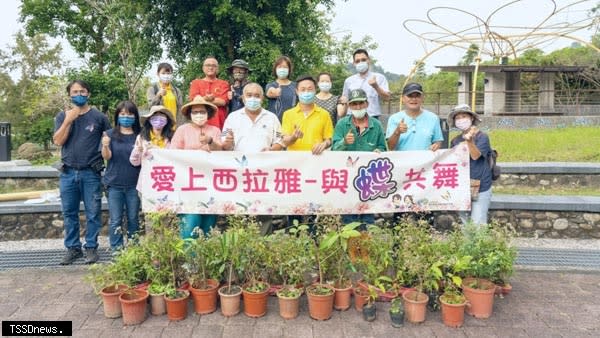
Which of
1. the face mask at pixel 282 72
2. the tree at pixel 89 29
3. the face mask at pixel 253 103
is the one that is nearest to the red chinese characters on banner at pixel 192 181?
the face mask at pixel 253 103

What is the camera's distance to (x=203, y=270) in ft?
12.8

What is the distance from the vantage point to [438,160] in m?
4.86

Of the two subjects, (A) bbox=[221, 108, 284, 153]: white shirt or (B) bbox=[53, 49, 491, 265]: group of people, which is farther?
(A) bbox=[221, 108, 284, 153]: white shirt

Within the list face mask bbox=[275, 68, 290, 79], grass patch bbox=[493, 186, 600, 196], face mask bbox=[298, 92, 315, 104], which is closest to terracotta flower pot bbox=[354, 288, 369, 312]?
face mask bbox=[298, 92, 315, 104]

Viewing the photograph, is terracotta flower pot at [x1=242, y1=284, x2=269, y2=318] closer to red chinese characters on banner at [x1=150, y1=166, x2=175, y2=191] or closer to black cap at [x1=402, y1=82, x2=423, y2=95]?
red chinese characters on banner at [x1=150, y1=166, x2=175, y2=191]

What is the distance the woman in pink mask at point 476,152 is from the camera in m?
4.53

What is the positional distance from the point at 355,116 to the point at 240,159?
1206mm

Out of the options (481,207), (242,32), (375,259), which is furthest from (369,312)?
(242,32)

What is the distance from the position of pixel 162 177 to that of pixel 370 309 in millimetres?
2414

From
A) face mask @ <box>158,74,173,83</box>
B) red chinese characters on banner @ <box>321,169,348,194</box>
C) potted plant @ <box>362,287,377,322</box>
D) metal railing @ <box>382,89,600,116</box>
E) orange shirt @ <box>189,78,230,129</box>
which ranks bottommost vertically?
potted plant @ <box>362,287,377,322</box>

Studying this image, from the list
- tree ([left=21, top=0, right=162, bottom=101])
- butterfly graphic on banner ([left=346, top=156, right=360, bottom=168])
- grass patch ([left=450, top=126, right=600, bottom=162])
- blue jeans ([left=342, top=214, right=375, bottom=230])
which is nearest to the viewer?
butterfly graphic on banner ([left=346, top=156, right=360, bottom=168])

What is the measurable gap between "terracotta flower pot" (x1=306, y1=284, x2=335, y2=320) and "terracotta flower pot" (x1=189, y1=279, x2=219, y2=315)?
0.77 meters

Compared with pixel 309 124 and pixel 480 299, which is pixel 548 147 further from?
pixel 480 299

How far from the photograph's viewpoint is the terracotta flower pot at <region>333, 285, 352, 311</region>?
3850 mm
